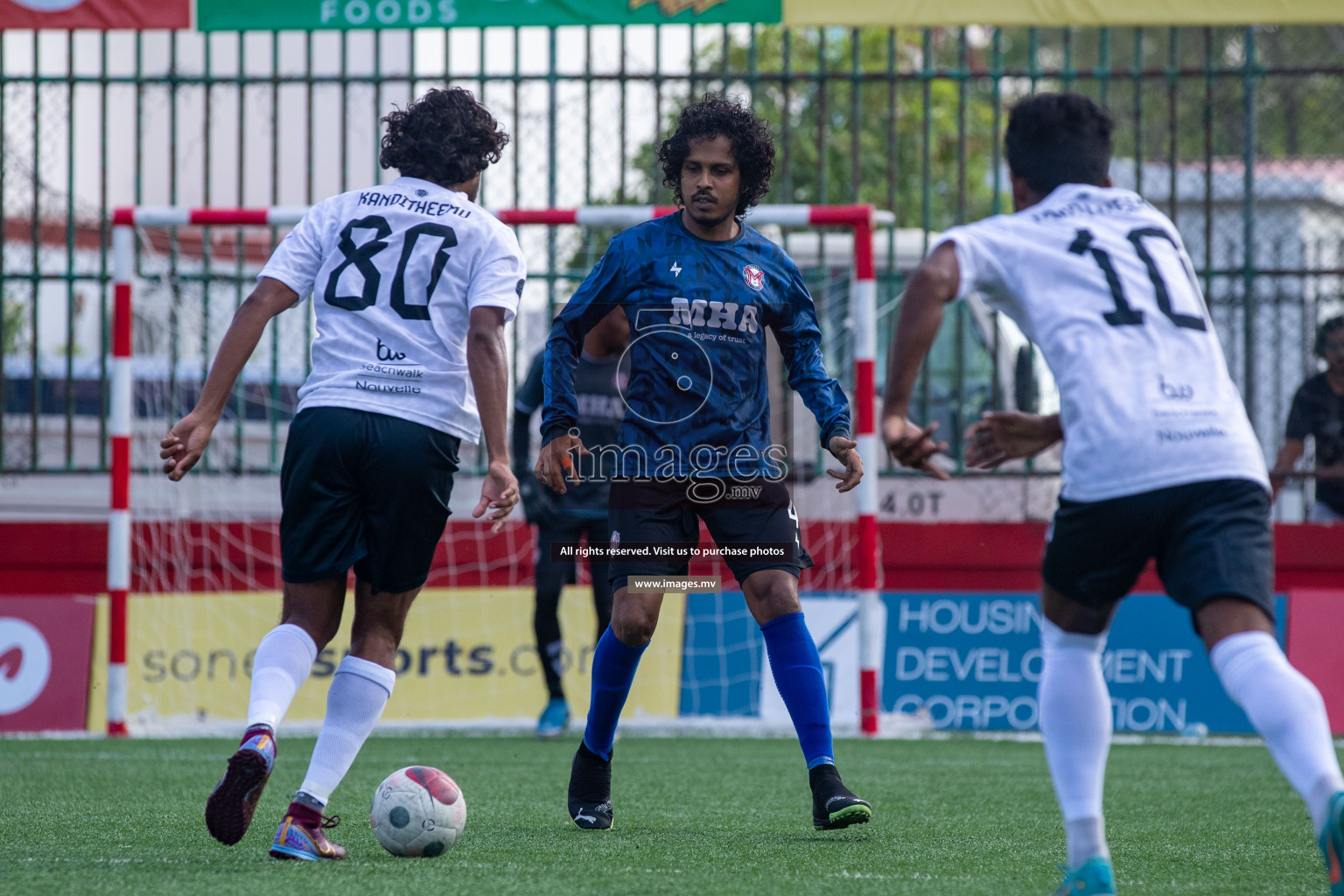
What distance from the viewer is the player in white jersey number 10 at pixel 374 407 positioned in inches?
146

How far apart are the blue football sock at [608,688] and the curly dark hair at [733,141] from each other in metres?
1.32

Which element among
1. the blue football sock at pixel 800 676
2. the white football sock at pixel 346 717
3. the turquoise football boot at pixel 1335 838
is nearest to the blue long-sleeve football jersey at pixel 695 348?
the blue football sock at pixel 800 676

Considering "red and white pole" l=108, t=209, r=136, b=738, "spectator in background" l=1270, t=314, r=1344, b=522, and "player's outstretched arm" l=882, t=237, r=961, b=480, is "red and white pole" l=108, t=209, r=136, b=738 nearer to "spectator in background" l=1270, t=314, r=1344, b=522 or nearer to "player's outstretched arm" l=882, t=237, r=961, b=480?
"player's outstretched arm" l=882, t=237, r=961, b=480

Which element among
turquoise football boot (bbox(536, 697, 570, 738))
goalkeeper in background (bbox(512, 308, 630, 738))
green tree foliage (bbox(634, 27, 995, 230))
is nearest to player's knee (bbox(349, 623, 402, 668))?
goalkeeper in background (bbox(512, 308, 630, 738))

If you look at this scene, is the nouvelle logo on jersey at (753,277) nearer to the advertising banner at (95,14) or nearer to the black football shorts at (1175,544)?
the black football shorts at (1175,544)

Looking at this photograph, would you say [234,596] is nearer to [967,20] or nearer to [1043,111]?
[967,20]

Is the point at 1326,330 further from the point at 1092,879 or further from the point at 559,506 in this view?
the point at 1092,879

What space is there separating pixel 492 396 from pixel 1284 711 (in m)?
1.97

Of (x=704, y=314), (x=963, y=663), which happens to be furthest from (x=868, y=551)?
(x=704, y=314)

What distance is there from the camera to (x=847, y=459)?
4109mm

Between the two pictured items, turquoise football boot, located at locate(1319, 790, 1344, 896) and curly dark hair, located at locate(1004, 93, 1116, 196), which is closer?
turquoise football boot, located at locate(1319, 790, 1344, 896)

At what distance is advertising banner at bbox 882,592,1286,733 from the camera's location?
319 inches

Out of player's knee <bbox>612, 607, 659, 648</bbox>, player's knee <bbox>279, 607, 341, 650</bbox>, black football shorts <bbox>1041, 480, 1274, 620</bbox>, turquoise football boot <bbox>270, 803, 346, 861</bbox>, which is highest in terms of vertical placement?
black football shorts <bbox>1041, 480, 1274, 620</bbox>

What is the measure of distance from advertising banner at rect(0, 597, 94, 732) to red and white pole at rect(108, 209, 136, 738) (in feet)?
1.68
